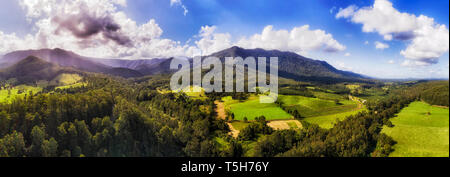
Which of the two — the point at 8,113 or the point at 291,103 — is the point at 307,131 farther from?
the point at 8,113

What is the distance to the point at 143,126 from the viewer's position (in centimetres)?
3381

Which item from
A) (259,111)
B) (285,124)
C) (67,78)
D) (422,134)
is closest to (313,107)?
(259,111)

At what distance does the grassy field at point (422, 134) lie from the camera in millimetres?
24000

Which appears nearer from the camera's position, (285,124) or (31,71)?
(285,124)

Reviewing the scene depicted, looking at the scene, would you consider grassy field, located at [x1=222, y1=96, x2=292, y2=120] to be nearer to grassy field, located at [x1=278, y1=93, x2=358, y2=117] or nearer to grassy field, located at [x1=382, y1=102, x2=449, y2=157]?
grassy field, located at [x1=278, y1=93, x2=358, y2=117]

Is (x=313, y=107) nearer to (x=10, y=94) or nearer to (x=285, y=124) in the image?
(x=285, y=124)

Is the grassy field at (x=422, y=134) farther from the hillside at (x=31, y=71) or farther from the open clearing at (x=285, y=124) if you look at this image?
the hillside at (x=31, y=71)

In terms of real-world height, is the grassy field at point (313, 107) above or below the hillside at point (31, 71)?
below

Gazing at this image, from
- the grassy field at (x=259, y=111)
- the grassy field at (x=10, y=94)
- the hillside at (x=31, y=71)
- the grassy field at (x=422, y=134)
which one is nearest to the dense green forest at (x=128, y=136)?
the grassy field at (x=422, y=134)

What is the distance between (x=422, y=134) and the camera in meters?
28.1

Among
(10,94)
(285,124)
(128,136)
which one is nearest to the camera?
(128,136)

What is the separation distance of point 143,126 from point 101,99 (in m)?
14.6
